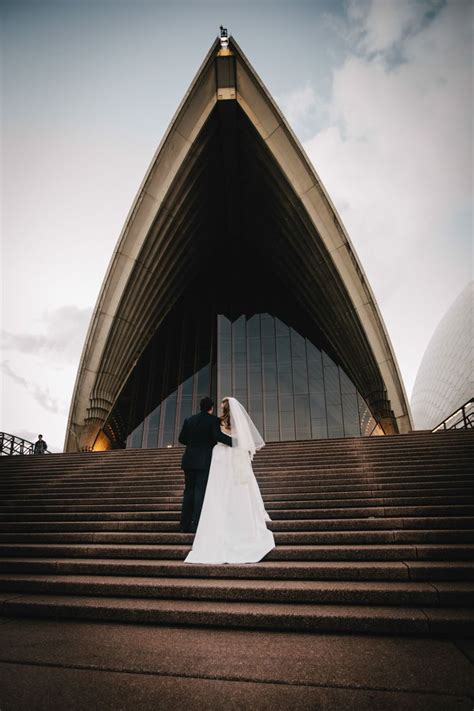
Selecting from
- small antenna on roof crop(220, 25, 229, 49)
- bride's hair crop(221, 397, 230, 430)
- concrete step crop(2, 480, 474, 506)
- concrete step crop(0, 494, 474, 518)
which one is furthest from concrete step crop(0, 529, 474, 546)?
small antenna on roof crop(220, 25, 229, 49)

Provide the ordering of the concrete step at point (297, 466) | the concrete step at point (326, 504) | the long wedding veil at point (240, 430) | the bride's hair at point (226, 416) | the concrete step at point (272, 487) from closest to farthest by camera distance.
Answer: the long wedding veil at point (240, 430) < the bride's hair at point (226, 416) < the concrete step at point (326, 504) < the concrete step at point (272, 487) < the concrete step at point (297, 466)

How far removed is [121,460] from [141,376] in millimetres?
9913

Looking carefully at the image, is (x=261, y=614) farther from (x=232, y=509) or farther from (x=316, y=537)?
(x=316, y=537)

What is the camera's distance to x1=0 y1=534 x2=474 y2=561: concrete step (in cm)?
350

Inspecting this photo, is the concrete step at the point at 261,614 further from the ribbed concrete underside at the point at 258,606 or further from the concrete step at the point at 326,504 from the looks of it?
the concrete step at the point at 326,504

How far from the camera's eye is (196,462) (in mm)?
4320

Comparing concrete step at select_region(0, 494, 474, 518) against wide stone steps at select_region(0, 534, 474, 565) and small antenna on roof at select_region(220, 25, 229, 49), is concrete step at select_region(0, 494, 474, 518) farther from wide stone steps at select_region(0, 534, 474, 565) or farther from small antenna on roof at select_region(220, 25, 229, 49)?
small antenna on roof at select_region(220, 25, 229, 49)

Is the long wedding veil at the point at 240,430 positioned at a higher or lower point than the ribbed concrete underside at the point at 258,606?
higher

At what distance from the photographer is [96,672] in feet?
6.95

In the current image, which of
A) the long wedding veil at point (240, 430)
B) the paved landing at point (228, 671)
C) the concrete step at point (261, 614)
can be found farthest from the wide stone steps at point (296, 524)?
the paved landing at point (228, 671)

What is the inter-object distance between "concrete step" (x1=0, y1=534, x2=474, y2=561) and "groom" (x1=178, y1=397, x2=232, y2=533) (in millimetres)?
348

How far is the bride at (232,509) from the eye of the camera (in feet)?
12.0

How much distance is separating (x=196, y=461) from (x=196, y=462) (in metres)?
0.01

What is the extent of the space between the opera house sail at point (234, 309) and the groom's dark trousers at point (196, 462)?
38.9ft
